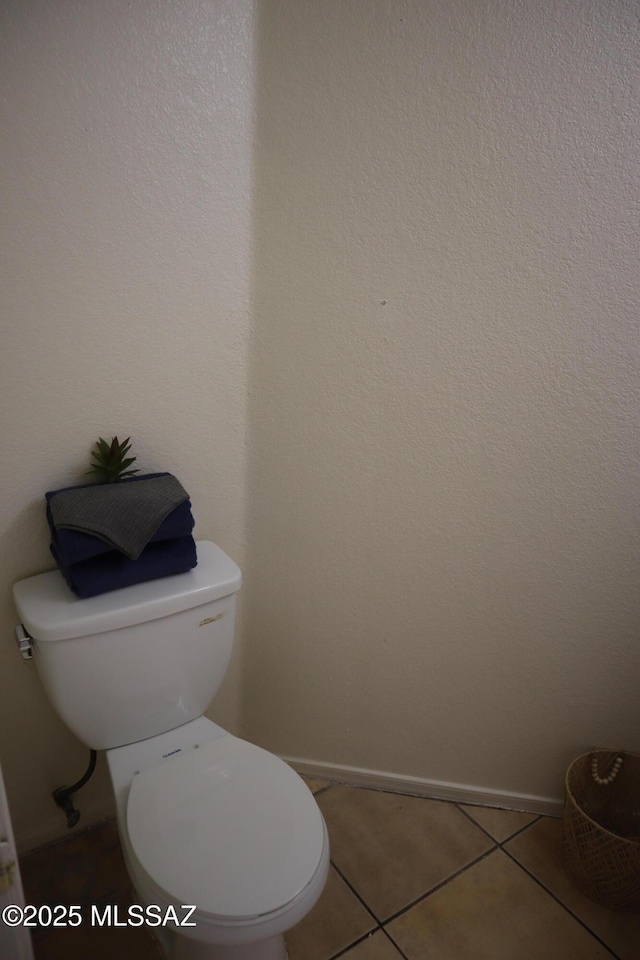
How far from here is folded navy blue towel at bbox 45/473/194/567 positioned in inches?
39.0

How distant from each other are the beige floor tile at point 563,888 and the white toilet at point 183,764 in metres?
0.70

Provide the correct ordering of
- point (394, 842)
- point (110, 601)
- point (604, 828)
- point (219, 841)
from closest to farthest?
point (219, 841), point (110, 601), point (604, 828), point (394, 842)

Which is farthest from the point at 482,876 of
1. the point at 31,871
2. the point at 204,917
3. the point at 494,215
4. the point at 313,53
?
the point at 313,53

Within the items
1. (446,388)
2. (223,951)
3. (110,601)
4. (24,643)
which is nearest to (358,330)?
(446,388)

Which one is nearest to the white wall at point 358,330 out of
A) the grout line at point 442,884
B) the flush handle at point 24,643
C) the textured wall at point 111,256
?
the textured wall at point 111,256

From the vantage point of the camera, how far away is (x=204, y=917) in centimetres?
85

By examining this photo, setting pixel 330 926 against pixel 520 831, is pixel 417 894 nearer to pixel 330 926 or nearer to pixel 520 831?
pixel 330 926

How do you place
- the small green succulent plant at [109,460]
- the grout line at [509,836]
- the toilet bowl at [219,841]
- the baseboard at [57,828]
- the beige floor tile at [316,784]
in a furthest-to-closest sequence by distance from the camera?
the beige floor tile at [316,784], the grout line at [509,836], the baseboard at [57,828], the small green succulent plant at [109,460], the toilet bowl at [219,841]

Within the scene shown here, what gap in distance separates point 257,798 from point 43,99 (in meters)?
1.26

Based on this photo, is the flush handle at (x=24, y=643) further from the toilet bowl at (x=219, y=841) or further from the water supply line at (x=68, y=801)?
the water supply line at (x=68, y=801)

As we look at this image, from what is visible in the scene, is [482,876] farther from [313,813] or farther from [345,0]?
[345,0]

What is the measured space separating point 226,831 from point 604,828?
91 centimetres

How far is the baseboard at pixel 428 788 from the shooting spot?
151 cm

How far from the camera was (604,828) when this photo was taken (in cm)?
130
